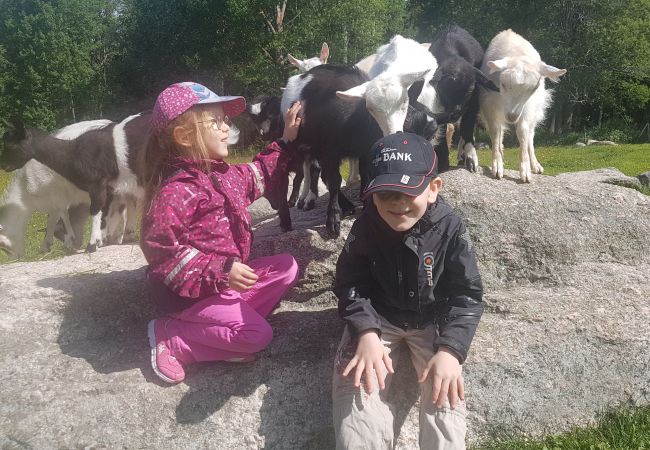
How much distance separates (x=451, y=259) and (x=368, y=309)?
0.44 m

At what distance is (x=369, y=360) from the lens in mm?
2373

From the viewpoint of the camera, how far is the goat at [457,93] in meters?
4.80

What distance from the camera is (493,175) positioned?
489 cm

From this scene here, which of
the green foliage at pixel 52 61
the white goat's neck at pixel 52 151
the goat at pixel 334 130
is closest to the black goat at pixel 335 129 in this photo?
the goat at pixel 334 130

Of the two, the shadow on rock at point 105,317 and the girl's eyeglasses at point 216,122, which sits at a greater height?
the girl's eyeglasses at point 216,122

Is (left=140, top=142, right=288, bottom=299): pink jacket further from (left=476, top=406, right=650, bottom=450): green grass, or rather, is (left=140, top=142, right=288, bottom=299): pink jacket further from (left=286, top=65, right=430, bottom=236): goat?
(left=476, top=406, right=650, bottom=450): green grass

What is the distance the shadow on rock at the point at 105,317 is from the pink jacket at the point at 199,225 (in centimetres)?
63

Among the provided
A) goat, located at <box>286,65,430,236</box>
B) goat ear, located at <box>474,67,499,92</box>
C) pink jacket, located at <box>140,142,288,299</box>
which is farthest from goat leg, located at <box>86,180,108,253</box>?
goat ear, located at <box>474,67,499,92</box>

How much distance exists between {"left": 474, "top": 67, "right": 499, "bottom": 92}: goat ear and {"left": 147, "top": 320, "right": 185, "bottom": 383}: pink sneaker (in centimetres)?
350

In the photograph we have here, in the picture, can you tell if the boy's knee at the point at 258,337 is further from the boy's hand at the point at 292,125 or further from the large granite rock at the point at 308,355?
the boy's hand at the point at 292,125

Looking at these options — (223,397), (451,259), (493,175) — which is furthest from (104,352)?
(493,175)

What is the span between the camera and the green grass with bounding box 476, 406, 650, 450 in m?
2.65

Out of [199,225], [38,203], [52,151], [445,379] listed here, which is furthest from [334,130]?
[38,203]

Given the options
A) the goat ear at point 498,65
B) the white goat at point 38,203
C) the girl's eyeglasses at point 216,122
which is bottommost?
the white goat at point 38,203
